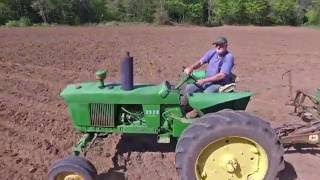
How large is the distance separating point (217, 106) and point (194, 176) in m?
0.99

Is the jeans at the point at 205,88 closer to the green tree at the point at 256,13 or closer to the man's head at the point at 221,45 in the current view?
the man's head at the point at 221,45

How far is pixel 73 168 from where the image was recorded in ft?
16.6

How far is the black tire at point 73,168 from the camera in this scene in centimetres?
506

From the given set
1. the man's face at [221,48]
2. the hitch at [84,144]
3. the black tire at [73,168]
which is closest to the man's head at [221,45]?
the man's face at [221,48]

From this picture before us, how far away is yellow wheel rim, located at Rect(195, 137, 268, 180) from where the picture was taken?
5145 millimetres

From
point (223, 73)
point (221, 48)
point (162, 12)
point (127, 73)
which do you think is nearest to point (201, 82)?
point (223, 73)

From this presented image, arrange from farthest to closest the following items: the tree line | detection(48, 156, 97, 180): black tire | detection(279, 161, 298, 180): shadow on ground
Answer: the tree line → detection(279, 161, 298, 180): shadow on ground → detection(48, 156, 97, 180): black tire

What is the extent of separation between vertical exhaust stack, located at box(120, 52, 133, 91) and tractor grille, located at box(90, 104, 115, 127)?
27cm

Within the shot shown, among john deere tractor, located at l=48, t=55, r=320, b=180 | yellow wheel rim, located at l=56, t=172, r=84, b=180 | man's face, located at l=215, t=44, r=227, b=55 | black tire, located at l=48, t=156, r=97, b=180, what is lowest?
yellow wheel rim, located at l=56, t=172, r=84, b=180

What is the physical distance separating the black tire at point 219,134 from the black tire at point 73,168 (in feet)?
3.06

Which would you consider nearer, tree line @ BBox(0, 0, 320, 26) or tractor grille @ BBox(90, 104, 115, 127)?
tractor grille @ BBox(90, 104, 115, 127)

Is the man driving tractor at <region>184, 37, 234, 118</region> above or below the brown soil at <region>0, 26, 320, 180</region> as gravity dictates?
above

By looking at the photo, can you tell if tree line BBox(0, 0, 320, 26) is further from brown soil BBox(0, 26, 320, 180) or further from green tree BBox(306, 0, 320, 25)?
brown soil BBox(0, 26, 320, 180)

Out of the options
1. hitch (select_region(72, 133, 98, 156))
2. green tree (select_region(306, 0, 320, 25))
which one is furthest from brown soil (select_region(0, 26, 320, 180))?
green tree (select_region(306, 0, 320, 25))
